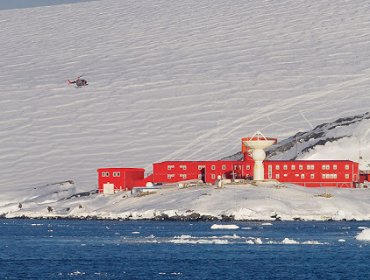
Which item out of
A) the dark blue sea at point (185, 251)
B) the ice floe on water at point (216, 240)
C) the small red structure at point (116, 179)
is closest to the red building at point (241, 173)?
the small red structure at point (116, 179)

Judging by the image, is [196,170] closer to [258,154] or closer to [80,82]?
[258,154]

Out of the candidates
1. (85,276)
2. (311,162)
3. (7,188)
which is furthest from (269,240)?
(7,188)

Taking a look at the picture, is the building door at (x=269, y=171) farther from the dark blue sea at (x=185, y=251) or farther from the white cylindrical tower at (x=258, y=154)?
the dark blue sea at (x=185, y=251)

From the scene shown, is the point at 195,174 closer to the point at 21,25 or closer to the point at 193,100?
the point at 193,100

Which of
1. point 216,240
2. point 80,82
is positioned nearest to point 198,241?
point 216,240

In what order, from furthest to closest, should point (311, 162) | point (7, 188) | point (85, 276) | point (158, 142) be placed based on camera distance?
point (158, 142), point (7, 188), point (311, 162), point (85, 276)
